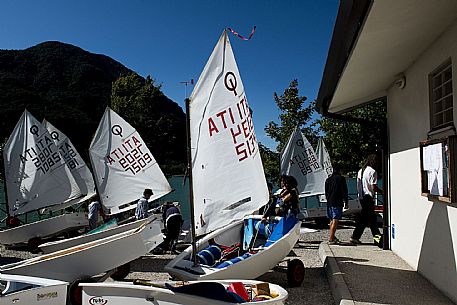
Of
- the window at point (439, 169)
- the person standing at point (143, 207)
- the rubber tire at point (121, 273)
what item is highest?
the window at point (439, 169)

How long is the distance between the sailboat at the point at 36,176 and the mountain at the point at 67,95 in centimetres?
617

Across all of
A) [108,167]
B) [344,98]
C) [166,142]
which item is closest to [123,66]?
[166,142]

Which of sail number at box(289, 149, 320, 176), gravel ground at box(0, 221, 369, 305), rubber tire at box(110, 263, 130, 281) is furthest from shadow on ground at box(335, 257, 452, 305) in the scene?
sail number at box(289, 149, 320, 176)

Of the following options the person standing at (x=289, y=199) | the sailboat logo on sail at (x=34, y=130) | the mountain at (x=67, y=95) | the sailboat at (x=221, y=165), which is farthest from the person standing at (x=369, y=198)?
the mountain at (x=67, y=95)

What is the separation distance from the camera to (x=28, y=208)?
1105cm

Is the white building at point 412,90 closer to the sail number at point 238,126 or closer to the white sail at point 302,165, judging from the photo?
the sail number at point 238,126

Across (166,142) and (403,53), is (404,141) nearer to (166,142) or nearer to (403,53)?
(403,53)

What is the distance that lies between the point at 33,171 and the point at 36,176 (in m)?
0.15

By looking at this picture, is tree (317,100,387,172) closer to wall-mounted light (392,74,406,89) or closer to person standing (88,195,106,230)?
person standing (88,195,106,230)

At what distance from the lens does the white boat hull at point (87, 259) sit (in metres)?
5.31

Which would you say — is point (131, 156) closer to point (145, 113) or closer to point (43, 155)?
point (43, 155)

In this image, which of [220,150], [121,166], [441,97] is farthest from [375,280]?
[121,166]

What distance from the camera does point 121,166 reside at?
1141 cm

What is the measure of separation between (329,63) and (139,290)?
3161mm
